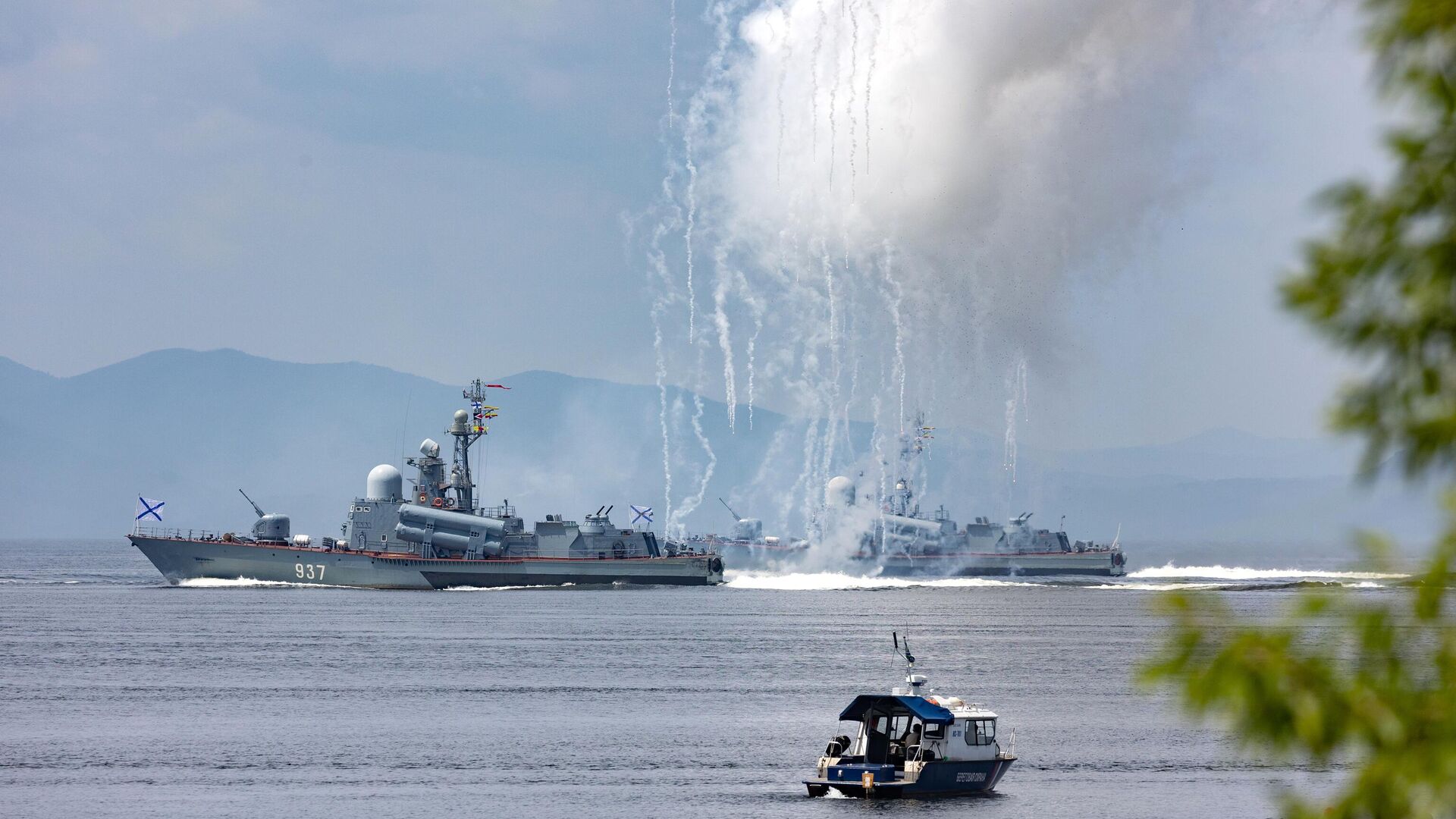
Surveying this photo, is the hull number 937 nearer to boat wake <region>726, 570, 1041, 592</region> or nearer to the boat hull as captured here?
boat wake <region>726, 570, 1041, 592</region>

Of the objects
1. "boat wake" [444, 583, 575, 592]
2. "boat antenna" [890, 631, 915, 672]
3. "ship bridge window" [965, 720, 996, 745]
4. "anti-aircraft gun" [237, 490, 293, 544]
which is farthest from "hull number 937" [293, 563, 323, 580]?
"ship bridge window" [965, 720, 996, 745]

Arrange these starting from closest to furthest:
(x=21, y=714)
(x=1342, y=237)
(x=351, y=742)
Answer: (x=1342, y=237)
(x=351, y=742)
(x=21, y=714)

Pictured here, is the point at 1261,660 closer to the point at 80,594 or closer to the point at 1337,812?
the point at 1337,812

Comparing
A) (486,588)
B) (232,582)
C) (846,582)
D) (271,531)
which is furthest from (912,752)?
(846,582)

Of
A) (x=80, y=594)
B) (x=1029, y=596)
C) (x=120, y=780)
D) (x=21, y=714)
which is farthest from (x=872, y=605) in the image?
(x=120, y=780)

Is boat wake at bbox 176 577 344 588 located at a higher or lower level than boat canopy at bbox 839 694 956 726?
higher

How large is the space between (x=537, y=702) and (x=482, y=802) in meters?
25.1

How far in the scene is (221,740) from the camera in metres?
61.0

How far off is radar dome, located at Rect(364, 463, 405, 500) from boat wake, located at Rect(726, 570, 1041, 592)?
4856cm

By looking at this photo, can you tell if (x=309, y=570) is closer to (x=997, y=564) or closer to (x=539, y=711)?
(x=997, y=564)

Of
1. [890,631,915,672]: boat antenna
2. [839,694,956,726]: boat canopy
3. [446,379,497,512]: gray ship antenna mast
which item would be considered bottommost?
[839,694,956,726]: boat canopy

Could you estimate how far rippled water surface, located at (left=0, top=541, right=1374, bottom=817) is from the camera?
1934 inches

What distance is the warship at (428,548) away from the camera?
493ft

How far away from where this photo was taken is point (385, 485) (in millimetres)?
155875
